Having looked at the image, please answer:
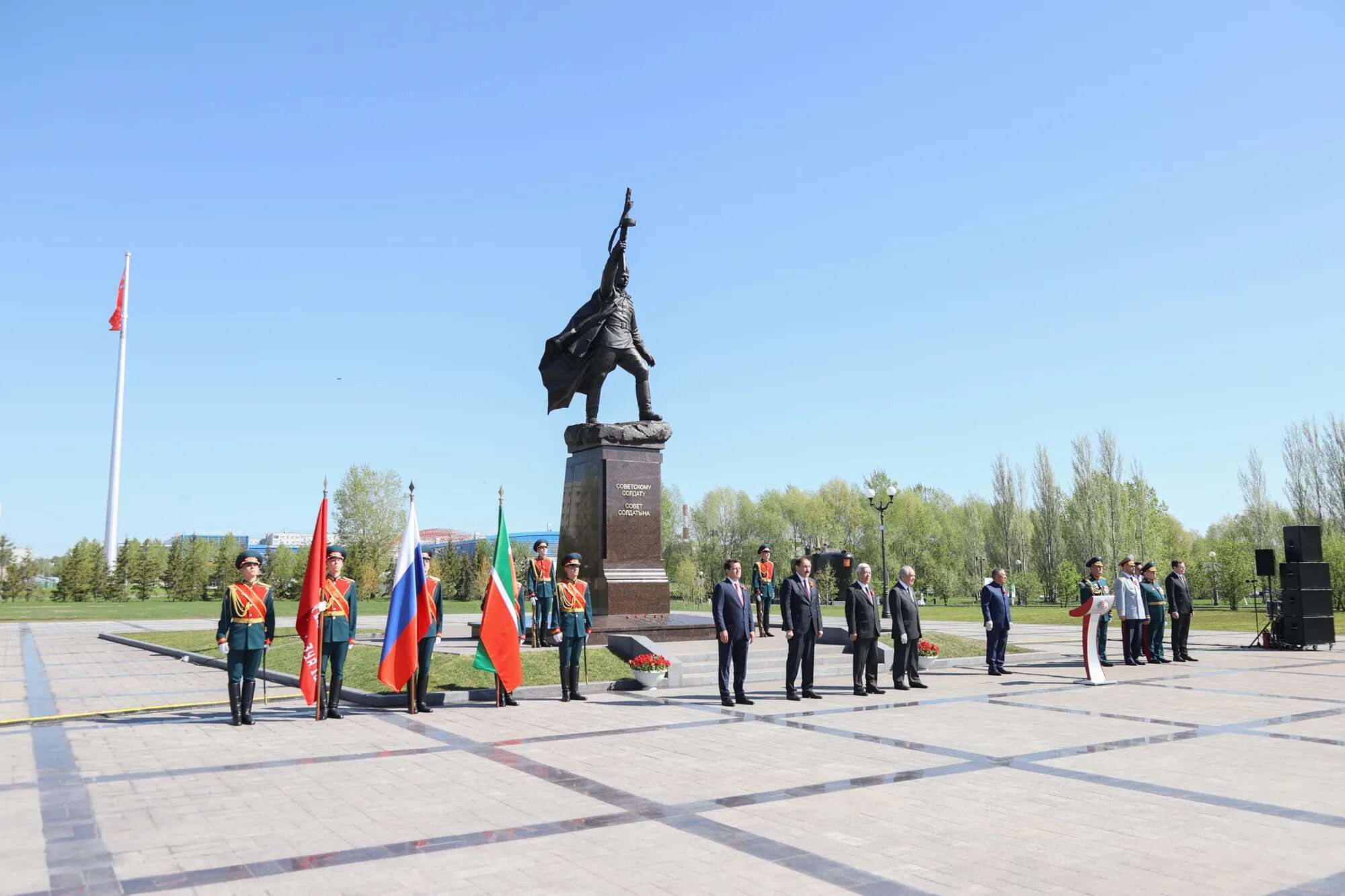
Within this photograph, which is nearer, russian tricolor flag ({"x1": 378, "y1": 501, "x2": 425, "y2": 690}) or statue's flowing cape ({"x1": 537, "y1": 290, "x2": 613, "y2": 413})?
russian tricolor flag ({"x1": 378, "y1": 501, "x2": 425, "y2": 690})

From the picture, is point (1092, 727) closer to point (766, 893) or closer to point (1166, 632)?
point (766, 893)

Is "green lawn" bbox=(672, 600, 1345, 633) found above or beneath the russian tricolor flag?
beneath

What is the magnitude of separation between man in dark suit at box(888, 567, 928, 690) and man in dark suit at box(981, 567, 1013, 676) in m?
1.87

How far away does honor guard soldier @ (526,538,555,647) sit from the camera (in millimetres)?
14539

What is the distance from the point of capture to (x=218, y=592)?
204ft

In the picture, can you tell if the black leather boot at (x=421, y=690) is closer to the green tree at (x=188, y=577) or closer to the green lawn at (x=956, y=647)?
the green lawn at (x=956, y=647)

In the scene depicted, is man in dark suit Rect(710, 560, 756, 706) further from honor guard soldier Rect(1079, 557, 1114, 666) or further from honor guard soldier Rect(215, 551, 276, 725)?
honor guard soldier Rect(1079, 557, 1114, 666)

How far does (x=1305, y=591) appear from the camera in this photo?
18.0 meters

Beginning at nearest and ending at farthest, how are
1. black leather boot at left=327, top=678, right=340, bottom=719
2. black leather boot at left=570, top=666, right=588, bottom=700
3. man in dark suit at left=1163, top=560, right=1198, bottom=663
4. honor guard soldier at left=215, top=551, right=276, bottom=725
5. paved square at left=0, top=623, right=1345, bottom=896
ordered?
1. paved square at left=0, top=623, right=1345, bottom=896
2. honor guard soldier at left=215, top=551, right=276, bottom=725
3. black leather boot at left=327, top=678, right=340, bottom=719
4. black leather boot at left=570, top=666, right=588, bottom=700
5. man in dark suit at left=1163, top=560, right=1198, bottom=663

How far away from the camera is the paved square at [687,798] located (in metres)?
4.75

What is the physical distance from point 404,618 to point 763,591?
29.5 feet

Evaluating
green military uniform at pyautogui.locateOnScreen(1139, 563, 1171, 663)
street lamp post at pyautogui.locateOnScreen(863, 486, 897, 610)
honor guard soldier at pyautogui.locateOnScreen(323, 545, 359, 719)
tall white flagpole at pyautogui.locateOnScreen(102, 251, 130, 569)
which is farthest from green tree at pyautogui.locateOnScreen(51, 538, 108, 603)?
green military uniform at pyautogui.locateOnScreen(1139, 563, 1171, 663)

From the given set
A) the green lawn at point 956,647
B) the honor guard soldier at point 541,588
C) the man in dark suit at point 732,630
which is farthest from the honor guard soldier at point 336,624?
the green lawn at point 956,647

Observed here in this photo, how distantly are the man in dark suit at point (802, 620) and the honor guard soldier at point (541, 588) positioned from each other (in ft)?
13.7
